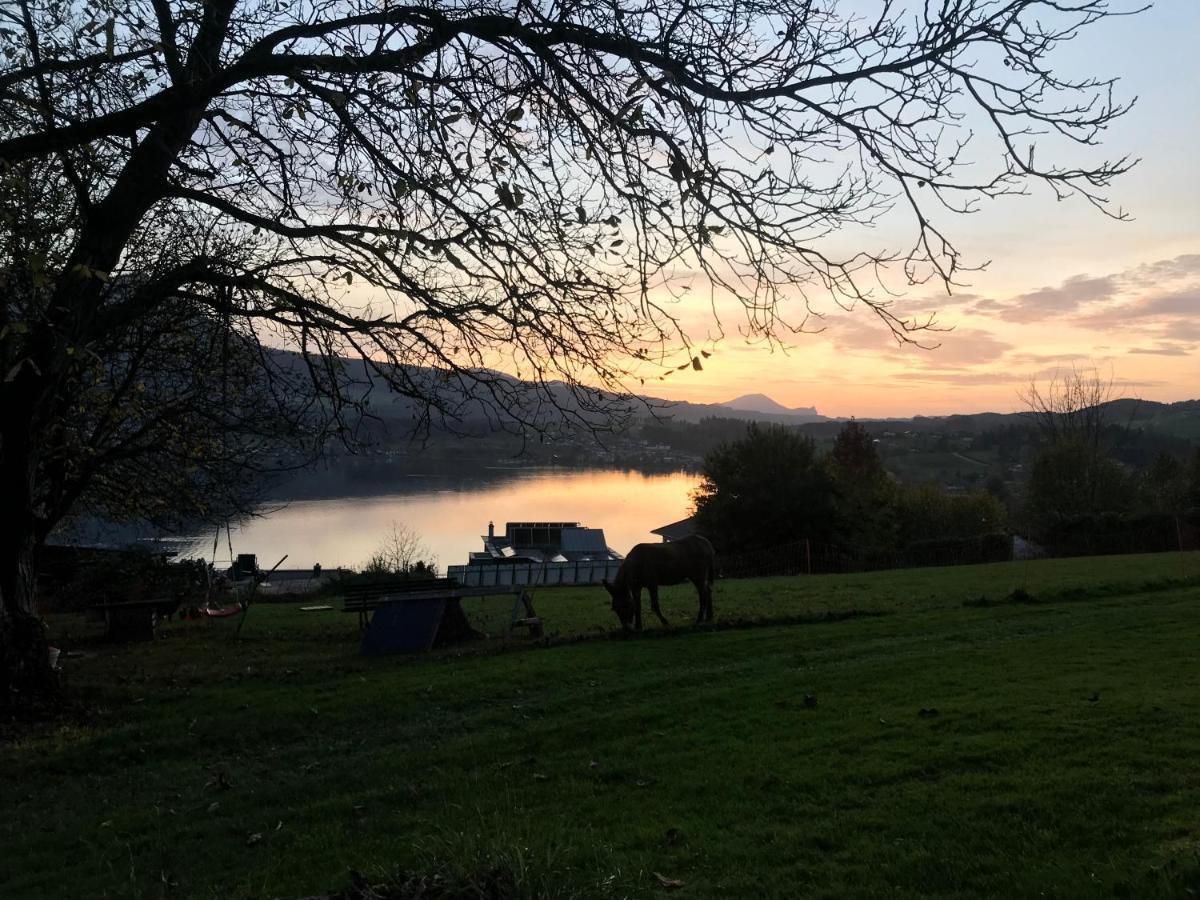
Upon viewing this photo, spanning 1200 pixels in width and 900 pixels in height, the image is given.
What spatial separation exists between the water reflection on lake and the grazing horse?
75.8 feet

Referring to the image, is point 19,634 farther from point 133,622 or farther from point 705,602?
point 705,602

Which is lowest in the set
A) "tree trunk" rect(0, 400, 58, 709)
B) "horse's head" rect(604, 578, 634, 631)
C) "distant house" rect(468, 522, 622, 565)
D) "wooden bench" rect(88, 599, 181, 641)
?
"distant house" rect(468, 522, 622, 565)

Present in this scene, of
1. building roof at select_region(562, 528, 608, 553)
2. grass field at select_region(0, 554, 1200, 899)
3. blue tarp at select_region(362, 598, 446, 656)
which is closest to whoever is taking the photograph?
grass field at select_region(0, 554, 1200, 899)

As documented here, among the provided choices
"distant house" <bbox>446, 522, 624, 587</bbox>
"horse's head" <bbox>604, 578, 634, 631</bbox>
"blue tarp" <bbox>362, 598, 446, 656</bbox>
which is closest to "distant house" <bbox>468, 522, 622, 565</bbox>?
"distant house" <bbox>446, 522, 624, 587</bbox>

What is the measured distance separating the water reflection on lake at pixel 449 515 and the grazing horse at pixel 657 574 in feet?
75.8

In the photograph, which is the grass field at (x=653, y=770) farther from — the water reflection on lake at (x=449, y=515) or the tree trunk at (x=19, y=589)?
the water reflection on lake at (x=449, y=515)

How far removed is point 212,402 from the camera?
601 inches

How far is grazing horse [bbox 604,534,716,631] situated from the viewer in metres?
16.9

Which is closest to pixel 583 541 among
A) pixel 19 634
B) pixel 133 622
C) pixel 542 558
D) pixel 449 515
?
pixel 542 558

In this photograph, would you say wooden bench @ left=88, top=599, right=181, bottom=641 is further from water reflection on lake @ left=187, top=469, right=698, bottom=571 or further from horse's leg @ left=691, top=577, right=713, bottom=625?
water reflection on lake @ left=187, top=469, right=698, bottom=571

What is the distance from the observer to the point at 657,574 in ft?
57.7

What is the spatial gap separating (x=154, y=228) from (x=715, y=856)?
12445mm

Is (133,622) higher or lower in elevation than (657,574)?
lower

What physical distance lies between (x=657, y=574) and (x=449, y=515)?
74694 millimetres
